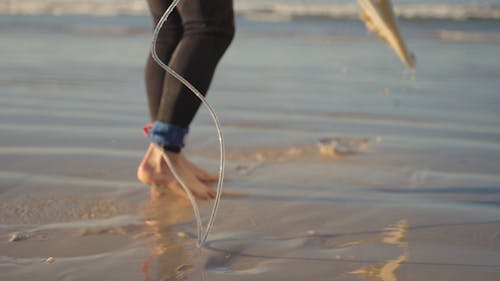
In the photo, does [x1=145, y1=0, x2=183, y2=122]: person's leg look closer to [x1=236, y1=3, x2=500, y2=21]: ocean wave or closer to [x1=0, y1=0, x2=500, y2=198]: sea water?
[x1=0, y1=0, x2=500, y2=198]: sea water

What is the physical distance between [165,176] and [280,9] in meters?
12.6

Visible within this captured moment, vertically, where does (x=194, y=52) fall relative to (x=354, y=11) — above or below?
above

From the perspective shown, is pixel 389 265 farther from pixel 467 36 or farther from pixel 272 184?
pixel 467 36

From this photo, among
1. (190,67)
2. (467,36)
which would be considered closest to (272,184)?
(190,67)

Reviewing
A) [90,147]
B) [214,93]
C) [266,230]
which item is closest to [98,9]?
[214,93]

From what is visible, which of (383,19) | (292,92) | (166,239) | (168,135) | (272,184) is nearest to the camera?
(166,239)

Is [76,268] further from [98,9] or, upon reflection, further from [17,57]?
[98,9]

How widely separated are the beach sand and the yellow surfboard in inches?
20.4

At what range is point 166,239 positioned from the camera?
172 centimetres

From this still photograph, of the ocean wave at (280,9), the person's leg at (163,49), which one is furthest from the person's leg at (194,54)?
A: the ocean wave at (280,9)

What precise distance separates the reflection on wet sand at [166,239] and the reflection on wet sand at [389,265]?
1.34ft

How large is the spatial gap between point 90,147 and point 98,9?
14030mm

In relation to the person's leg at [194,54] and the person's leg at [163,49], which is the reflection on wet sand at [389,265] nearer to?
the person's leg at [194,54]

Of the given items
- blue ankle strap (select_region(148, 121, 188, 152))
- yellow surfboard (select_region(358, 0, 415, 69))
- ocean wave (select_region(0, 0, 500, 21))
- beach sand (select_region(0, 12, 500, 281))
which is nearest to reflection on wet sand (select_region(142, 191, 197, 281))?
beach sand (select_region(0, 12, 500, 281))
